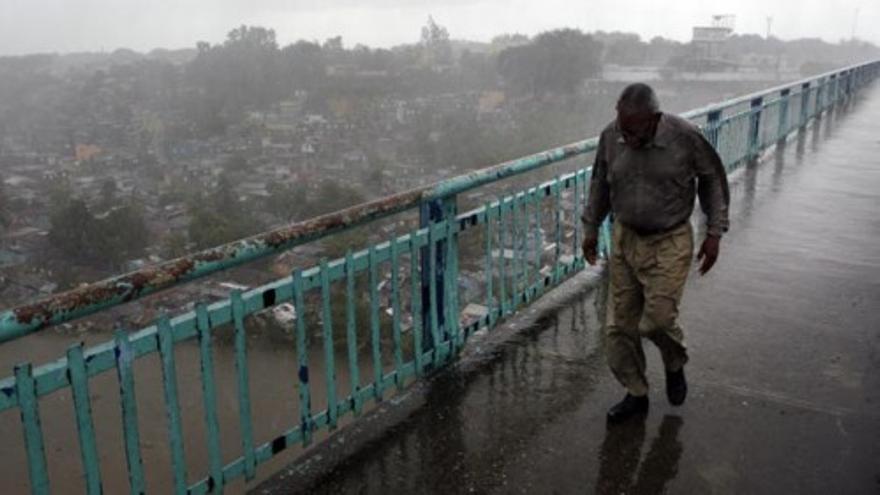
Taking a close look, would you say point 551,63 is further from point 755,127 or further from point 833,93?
point 755,127

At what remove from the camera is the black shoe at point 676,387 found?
361 centimetres

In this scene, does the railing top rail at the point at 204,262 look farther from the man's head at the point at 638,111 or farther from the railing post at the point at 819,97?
the railing post at the point at 819,97

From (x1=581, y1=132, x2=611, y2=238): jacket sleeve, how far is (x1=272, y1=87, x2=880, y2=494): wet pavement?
861 mm

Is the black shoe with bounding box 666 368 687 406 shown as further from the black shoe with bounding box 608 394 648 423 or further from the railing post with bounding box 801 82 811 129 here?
the railing post with bounding box 801 82 811 129

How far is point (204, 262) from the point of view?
8.63 ft

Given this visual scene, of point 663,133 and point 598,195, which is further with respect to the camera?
point 598,195

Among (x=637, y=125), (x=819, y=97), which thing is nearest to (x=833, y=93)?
(x=819, y=97)

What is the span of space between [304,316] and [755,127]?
933 cm

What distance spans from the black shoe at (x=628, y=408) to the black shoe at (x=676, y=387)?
0.50 feet

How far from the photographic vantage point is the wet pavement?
10.0 ft

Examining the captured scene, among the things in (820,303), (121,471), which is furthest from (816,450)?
(121,471)

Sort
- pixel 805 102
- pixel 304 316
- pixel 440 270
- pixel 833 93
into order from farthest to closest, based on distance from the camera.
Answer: pixel 833 93 → pixel 805 102 → pixel 440 270 → pixel 304 316

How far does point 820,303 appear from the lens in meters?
5.21

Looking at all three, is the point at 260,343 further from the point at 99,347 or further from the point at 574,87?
the point at 574,87
